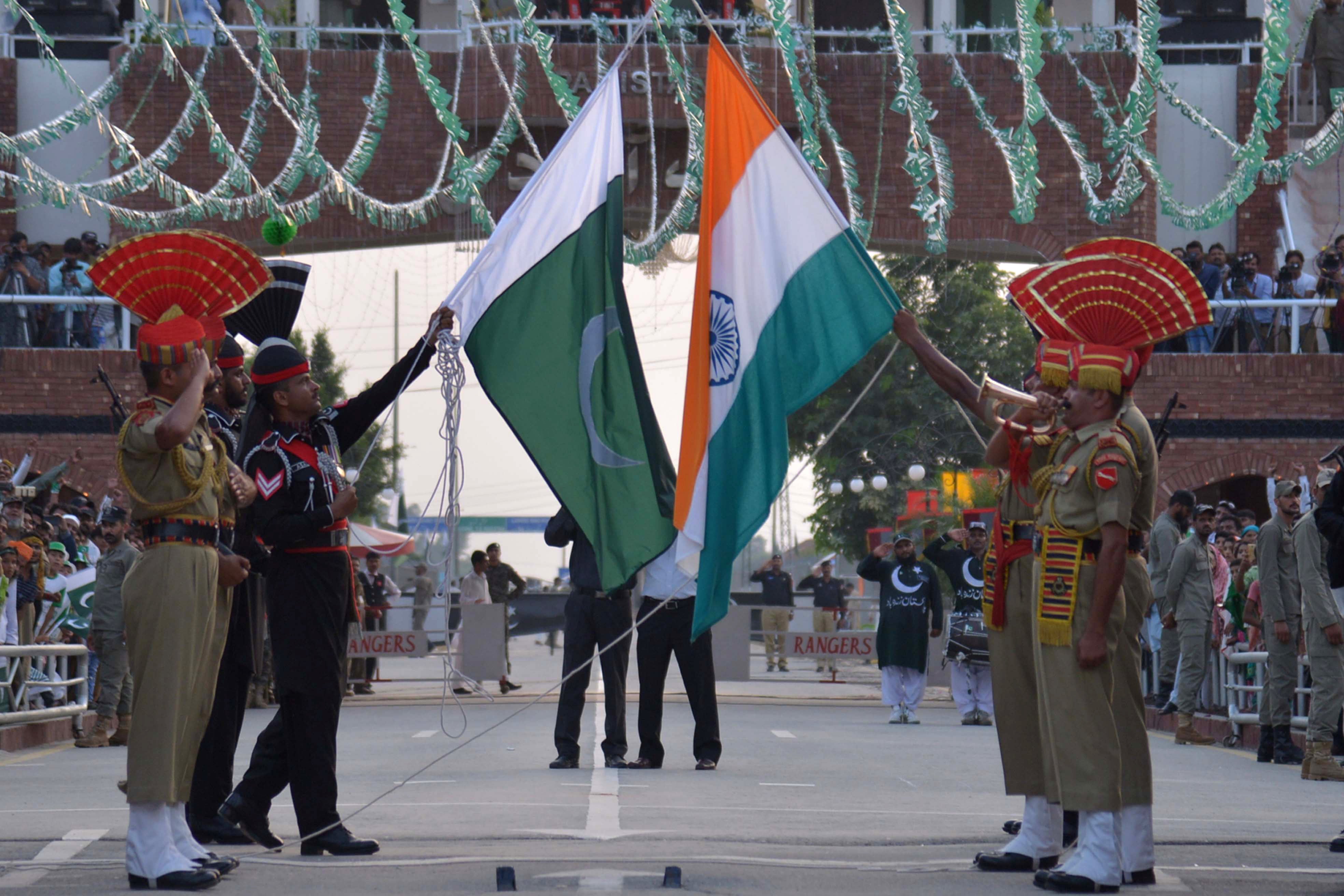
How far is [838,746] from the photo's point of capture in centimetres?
1476

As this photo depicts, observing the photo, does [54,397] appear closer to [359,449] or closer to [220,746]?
[220,746]

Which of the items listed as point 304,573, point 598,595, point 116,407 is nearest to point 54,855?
point 304,573

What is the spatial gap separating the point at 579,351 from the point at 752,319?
774 mm

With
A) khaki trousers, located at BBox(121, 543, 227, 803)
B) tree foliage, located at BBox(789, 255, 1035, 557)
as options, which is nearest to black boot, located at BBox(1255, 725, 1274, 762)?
khaki trousers, located at BBox(121, 543, 227, 803)

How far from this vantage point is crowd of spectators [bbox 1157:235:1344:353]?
936 inches

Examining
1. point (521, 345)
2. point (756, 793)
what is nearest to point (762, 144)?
point (521, 345)

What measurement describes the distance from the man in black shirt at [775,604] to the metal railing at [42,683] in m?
12.9

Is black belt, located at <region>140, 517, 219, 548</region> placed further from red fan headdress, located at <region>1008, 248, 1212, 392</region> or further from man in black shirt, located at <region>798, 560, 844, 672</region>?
man in black shirt, located at <region>798, 560, 844, 672</region>

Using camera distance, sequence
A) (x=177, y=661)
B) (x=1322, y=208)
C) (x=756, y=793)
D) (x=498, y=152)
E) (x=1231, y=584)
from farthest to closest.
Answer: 1. (x=1322, y=208)
2. (x=498, y=152)
3. (x=1231, y=584)
4. (x=756, y=793)
5. (x=177, y=661)

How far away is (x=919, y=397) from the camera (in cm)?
4747

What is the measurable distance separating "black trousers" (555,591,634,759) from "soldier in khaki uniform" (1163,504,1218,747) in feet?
18.2

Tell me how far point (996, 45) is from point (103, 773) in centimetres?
1661

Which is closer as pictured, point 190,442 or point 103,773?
point 190,442

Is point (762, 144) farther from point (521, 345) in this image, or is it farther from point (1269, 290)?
point (1269, 290)
